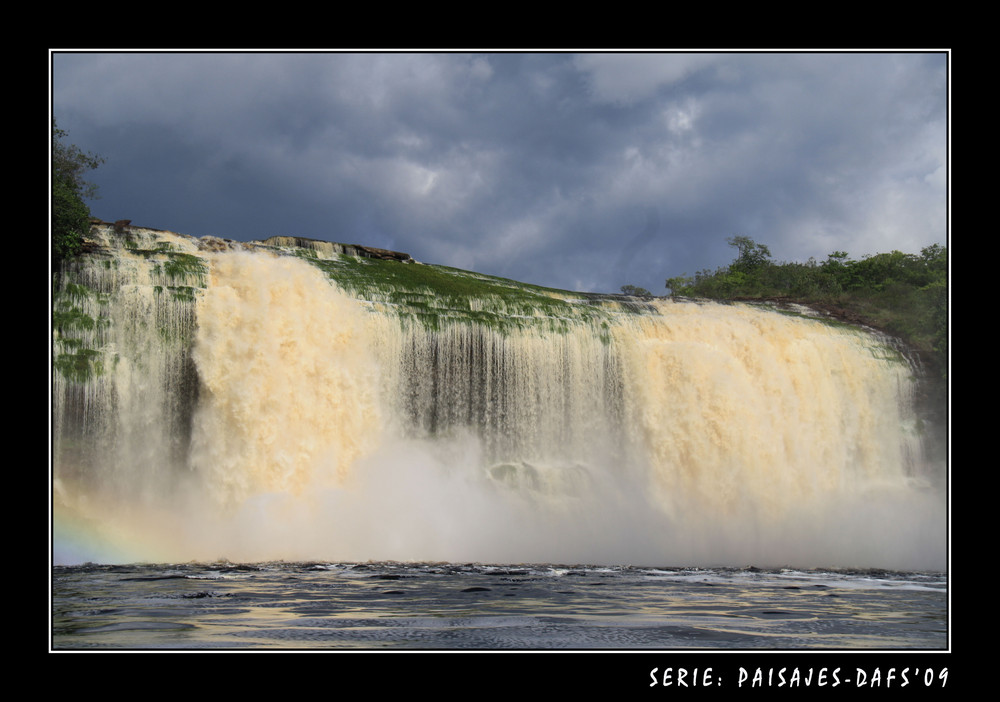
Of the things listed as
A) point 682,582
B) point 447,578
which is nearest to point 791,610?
point 682,582

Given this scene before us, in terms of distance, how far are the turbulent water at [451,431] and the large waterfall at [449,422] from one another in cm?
6

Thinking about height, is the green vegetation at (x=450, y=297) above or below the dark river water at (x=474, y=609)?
above

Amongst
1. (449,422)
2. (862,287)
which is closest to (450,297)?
(449,422)

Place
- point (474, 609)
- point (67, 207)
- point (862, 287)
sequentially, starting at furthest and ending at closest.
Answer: point (862, 287)
point (67, 207)
point (474, 609)

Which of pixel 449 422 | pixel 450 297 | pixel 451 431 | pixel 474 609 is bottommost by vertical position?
pixel 474 609

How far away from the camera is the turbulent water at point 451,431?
64.3ft

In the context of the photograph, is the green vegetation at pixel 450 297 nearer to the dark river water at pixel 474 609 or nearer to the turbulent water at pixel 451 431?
the turbulent water at pixel 451 431

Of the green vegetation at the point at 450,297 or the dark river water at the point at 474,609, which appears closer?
the dark river water at the point at 474,609

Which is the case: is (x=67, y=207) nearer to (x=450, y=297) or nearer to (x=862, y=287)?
(x=450, y=297)

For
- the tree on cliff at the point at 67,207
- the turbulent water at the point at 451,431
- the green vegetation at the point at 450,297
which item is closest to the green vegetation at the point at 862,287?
the turbulent water at the point at 451,431

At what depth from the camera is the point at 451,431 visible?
2342 centimetres

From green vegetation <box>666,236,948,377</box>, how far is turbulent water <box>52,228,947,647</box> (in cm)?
228

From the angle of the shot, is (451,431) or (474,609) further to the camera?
(451,431)

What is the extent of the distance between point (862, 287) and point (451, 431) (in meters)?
29.1
